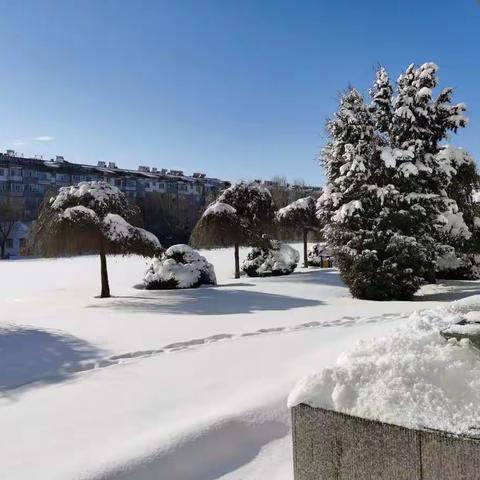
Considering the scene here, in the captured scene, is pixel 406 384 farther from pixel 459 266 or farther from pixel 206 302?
pixel 459 266

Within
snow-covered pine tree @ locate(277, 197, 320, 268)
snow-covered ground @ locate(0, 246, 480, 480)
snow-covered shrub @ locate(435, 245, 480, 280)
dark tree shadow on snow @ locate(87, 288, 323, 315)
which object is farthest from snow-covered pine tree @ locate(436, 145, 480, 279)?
snow-covered pine tree @ locate(277, 197, 320, 268)

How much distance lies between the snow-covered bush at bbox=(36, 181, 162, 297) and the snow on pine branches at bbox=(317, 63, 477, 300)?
520cm

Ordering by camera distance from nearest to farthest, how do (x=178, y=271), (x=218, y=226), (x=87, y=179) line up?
(x=178, y=271), (x=218, y=226), (x=87, y=179)

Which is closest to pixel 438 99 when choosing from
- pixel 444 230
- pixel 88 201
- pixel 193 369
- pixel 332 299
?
pixel 444 230

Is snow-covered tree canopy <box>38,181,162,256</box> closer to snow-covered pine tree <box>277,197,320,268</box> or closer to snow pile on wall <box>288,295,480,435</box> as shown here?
snow pile on wall <box>288,295,480,435</box>

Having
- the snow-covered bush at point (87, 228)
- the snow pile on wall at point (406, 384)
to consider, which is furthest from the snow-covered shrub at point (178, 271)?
the snow pile on wall at point (406, 384)

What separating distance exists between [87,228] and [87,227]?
3 cm

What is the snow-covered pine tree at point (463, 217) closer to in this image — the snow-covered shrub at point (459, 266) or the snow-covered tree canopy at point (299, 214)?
the snow-covered shrub at point (459, 266)

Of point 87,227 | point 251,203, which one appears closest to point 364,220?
point 87,227

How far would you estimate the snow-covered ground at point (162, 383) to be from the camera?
11.1 feet

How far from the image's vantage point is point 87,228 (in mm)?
13234

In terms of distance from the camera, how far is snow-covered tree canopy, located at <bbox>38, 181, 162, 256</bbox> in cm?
1312

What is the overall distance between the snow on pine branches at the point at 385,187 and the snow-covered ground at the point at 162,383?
1.54m

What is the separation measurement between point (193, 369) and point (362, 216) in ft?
28.0
